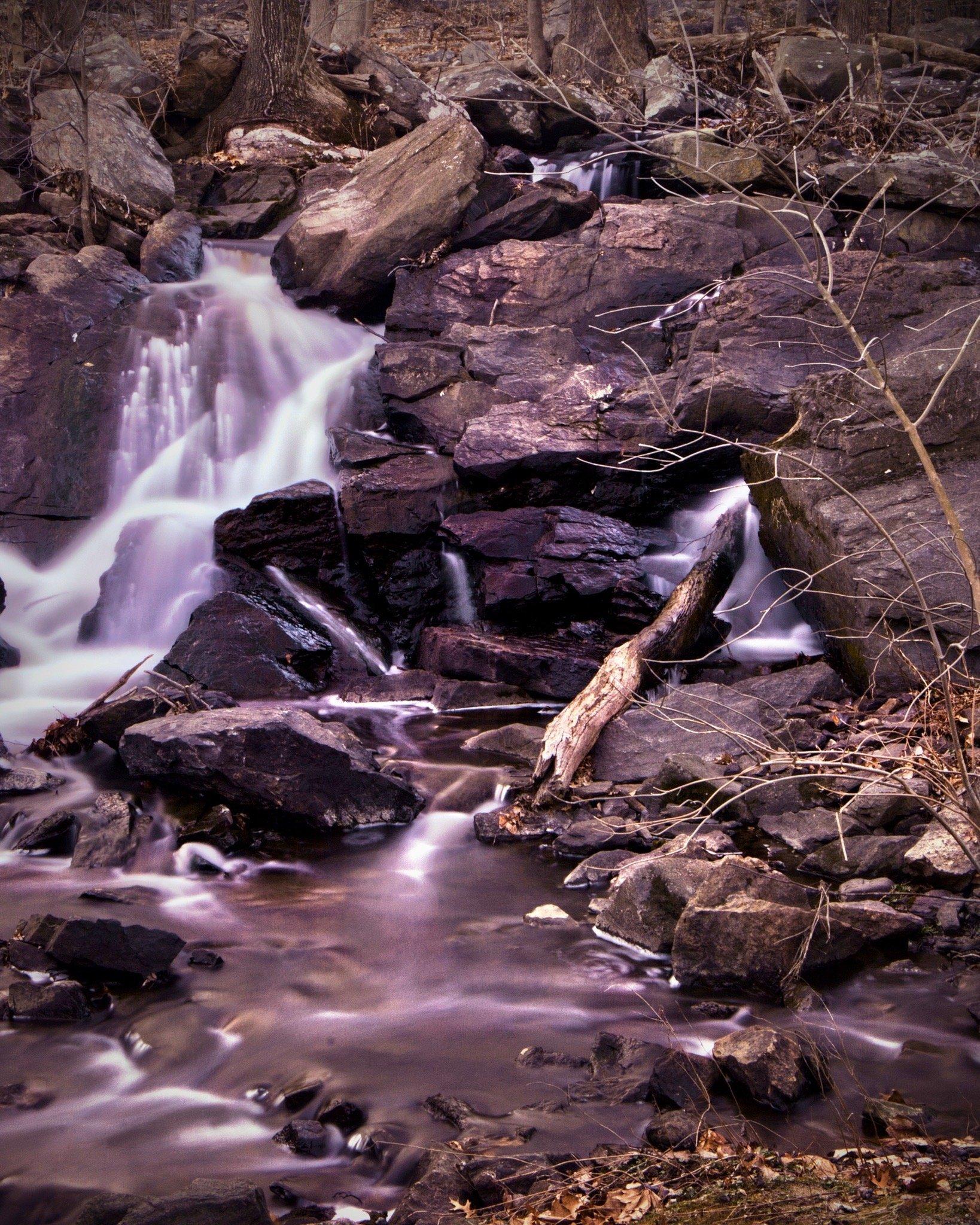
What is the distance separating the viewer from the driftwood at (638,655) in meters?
6.45

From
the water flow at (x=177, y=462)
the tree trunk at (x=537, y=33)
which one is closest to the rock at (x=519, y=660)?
the water flow at (x=177, y=462)

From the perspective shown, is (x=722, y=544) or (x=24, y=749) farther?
(x=722, y=544)

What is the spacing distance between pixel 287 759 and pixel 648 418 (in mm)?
5369

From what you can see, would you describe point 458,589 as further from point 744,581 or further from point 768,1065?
point 768,1065

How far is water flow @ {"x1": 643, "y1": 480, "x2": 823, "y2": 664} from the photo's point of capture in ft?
27.5

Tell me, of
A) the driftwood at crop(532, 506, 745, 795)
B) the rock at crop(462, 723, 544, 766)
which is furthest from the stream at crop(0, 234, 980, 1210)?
the driftwood at crop(532, 506, 745, 795)

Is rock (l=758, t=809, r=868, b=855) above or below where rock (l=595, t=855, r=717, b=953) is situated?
below

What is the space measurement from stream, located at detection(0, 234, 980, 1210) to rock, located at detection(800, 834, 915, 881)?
2.44ft

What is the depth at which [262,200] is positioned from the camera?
14.1m

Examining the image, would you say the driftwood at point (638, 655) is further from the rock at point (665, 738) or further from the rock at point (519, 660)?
the rock at point (519, 660)

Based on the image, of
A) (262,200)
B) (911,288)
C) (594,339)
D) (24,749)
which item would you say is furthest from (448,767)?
(262,200)

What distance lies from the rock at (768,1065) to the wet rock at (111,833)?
365 cm

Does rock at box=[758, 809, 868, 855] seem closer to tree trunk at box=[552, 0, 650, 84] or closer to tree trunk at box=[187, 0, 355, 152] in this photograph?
tree trunk at box=[187, 0, 355, 152]

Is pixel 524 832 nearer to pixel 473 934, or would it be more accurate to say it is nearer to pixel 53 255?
pixel 473 934
